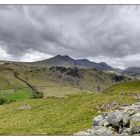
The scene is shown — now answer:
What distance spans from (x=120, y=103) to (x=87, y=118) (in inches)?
223

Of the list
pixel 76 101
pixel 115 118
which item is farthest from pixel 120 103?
pixel 115 118

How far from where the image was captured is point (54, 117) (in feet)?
118

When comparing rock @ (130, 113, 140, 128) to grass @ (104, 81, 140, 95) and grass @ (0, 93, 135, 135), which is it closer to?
grass @ (0, 93, 135, 135)

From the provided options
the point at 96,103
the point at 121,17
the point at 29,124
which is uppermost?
the point at 121,17

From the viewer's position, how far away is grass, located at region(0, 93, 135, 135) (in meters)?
28.9

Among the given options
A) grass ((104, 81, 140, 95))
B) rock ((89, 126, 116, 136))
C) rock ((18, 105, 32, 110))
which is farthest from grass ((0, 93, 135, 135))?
grass ((104, 81, 140, 95))

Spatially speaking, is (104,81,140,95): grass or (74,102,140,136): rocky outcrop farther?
(104,81,140,95): grass

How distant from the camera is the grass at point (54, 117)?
94.9ft

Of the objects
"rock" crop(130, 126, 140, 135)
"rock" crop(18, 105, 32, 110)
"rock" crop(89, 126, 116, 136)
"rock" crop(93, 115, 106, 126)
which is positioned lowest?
"rock" crop(89, 126, 116, 136)

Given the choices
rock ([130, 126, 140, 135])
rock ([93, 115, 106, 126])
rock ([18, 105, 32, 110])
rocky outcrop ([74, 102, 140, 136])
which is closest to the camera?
rock ([130, 126, 140, 135])

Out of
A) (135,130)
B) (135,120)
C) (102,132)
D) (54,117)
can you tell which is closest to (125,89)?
(54,117)
